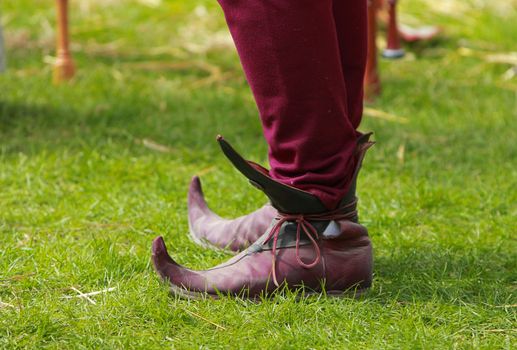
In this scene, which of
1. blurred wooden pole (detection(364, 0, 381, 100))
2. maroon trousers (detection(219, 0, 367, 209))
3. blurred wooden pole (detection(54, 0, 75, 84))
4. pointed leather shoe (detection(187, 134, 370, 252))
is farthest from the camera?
blurred wooden pole (detection(54, 0, 75, 84))

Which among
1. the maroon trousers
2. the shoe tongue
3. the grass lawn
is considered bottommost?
the grass lawn

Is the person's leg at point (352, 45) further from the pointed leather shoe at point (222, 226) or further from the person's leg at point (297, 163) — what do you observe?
the pointed leather shoe at point (222, 226)

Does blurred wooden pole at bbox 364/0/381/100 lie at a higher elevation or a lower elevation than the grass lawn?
higher

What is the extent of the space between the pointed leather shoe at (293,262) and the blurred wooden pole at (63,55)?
2007mm

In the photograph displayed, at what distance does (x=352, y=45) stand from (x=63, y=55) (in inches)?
82.4

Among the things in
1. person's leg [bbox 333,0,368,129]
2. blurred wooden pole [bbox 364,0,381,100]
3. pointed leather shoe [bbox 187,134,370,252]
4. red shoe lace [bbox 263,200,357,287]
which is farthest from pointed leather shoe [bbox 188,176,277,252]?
blurred wooden pole [bbox 364,0,381,100]

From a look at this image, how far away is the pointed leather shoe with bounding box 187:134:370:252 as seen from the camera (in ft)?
6.63

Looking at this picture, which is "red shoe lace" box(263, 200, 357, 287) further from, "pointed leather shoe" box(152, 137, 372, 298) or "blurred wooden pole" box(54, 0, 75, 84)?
"blurred wooden pole" box(54, 0, 75, 84)

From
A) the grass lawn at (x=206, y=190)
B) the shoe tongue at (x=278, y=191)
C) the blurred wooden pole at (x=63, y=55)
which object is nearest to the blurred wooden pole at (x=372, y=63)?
the grass lawn at (x=206, y=190)

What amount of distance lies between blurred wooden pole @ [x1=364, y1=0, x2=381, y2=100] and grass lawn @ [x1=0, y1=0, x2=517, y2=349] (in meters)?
0.06

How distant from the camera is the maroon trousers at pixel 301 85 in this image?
163 cm

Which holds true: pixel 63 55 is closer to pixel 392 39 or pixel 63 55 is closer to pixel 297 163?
pixel 392 39

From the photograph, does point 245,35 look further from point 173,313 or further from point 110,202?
point 110,202

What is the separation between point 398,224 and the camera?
90.4 inches
